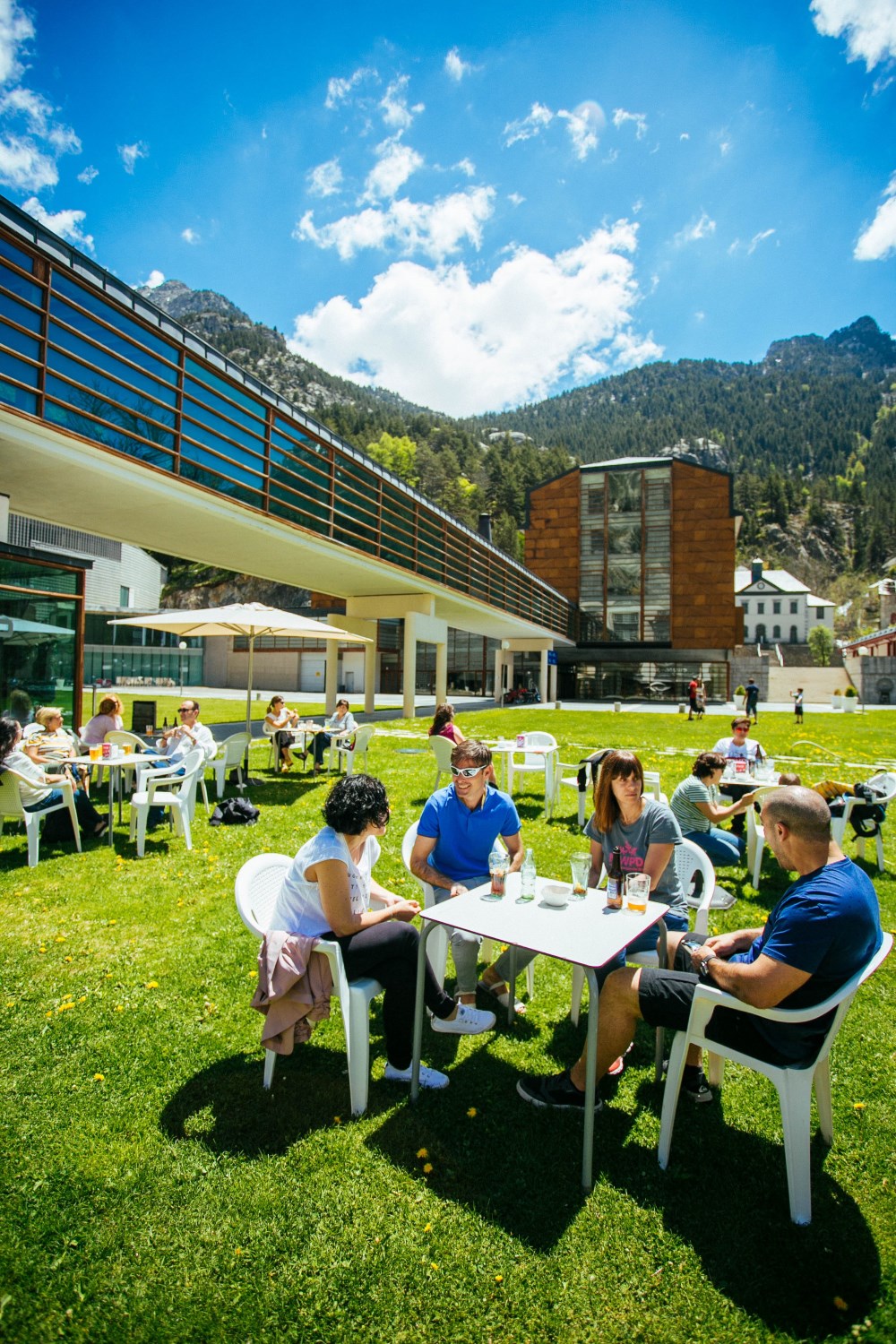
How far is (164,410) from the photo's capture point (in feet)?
35.2

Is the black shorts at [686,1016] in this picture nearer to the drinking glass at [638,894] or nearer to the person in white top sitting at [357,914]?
the drinking glass at [638,894]

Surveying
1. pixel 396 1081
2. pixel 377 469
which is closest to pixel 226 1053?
pixel 396 1081

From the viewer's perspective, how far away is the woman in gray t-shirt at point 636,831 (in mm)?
3219

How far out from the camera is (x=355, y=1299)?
1825mm

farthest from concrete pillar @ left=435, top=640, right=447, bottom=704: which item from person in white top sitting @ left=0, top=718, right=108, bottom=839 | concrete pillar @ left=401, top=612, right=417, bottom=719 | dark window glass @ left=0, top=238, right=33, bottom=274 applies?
person in white top sitting @ left=0, top=718, right=108, bottom=839

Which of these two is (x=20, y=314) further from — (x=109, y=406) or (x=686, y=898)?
(x=686, y=898)

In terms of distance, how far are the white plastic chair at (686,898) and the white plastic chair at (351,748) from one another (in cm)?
654

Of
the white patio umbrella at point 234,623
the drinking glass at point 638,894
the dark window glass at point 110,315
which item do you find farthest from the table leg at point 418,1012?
the dark window glass at point 110,315

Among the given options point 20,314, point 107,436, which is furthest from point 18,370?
point 107,436

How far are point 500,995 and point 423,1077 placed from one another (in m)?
0.83

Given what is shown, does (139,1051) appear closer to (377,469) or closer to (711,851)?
(711,851)

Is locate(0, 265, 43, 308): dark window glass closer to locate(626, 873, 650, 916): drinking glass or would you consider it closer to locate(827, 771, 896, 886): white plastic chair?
locate(626, 873, 650, 916): drinking glass

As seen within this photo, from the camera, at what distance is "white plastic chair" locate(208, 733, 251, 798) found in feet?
27.3

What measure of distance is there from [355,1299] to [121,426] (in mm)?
10837
